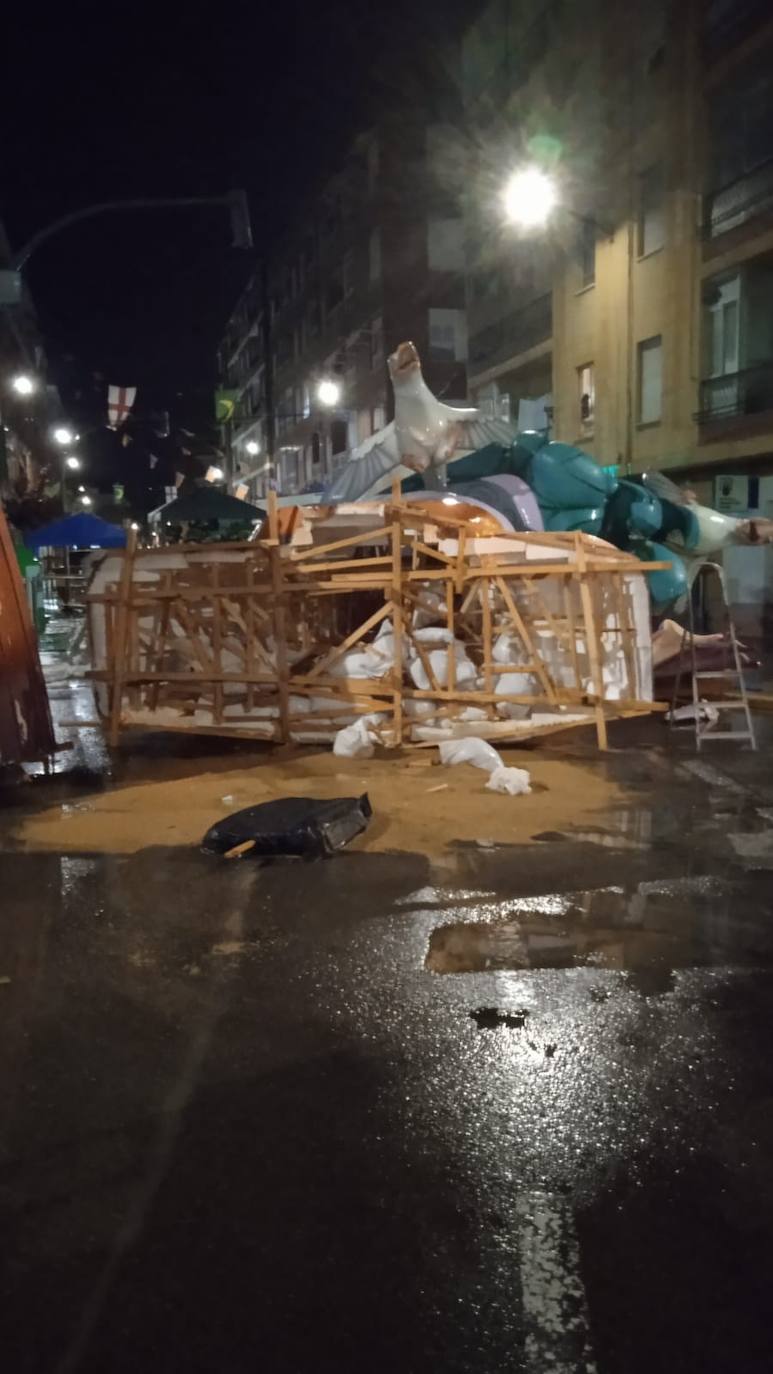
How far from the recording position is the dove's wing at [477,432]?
1575 cm

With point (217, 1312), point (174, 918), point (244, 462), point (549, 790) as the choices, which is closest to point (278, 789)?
point (549, 790)

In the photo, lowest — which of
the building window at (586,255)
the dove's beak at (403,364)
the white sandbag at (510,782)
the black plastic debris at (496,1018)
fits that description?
the black plastic debris at (496,1018)

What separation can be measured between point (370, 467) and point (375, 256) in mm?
27718

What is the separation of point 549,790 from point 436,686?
234 cm

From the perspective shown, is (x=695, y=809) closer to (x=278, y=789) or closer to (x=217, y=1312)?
(x=278, y=789)

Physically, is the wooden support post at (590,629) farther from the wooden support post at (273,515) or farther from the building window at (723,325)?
the building window at (723,325)

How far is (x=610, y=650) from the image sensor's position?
1138 centimetres

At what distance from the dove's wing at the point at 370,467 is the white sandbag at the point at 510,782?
8.20 metres

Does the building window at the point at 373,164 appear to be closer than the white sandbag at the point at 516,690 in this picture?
No

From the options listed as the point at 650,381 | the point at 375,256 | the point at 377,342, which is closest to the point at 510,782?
the point at 650,381

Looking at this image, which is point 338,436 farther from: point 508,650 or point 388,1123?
point 388,1123

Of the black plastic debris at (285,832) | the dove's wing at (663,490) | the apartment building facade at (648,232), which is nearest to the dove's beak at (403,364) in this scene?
the dove's wing at (663,490)

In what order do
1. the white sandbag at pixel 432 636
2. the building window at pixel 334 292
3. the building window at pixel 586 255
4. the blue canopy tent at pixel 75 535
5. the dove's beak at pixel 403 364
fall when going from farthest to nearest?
the building window at pixel 334 292 → the building window at pixel 586 255 → the blue canopy tent at pixel 75 535 → the dove's beak at pixel 403 364 → the white sandbag at pixel 432 636

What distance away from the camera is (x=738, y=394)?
2045 cm
